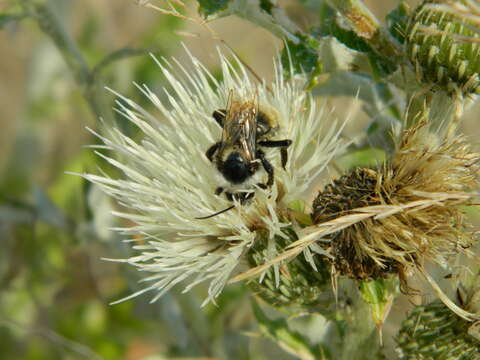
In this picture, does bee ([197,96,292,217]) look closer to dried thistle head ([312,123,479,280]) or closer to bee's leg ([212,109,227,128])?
bee's leg ([212,109,227,128])

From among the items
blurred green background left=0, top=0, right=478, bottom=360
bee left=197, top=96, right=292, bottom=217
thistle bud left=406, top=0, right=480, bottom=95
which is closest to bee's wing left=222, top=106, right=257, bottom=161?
bee left=197, top=96, right=292, bottom=217

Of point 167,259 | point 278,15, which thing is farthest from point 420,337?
point 278,15

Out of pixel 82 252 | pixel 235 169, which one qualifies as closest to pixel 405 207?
pixel 235 169

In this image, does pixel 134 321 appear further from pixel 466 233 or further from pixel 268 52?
pixel 268 52

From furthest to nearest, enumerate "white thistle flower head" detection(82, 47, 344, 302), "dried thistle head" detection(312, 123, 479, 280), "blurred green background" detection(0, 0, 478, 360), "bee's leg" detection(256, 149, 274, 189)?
"blurred green background" detection(0, 0, 478, 360) → "bee's leg" detection(256, 149, 274, 189) → "white thistle flower head" detection(82, 47, 344, 302) → "dried thistle head" detection(312, 123, 479, 280)

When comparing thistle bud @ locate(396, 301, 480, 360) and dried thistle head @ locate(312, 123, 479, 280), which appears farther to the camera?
thistle bud @ locate(396, 301, 480, 360)

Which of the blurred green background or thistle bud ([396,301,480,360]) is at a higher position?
thistle bud ([396,301,480,360])

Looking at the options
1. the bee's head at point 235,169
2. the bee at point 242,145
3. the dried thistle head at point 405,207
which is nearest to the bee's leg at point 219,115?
the bee at point 242,145
